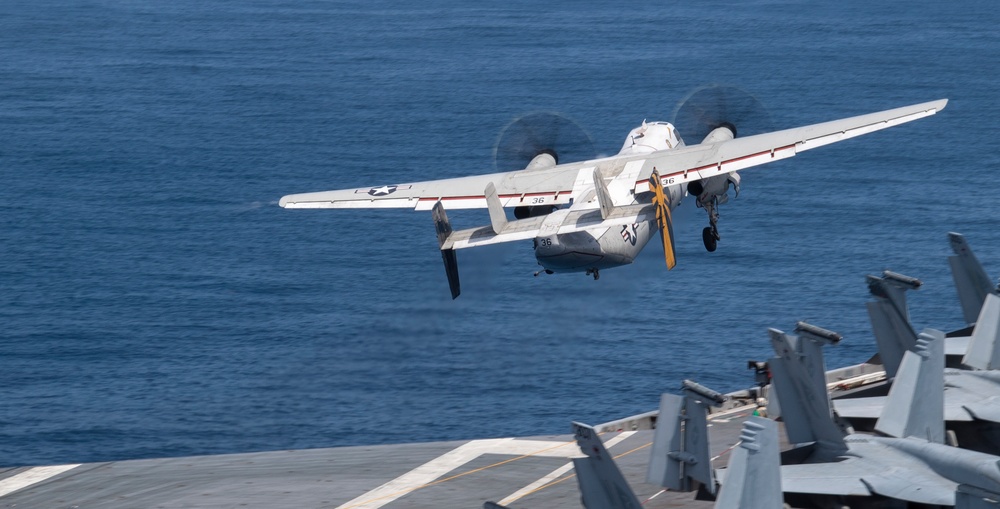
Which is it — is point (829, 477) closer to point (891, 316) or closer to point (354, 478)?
point (891, 316)

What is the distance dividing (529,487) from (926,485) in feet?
77.9

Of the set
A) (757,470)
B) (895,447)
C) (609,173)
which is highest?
(609,173)

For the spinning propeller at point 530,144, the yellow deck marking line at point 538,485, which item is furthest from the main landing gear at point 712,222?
the yellow deck marking line at point 538,485

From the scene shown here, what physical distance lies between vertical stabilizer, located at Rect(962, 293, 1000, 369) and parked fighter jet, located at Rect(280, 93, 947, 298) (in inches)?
406

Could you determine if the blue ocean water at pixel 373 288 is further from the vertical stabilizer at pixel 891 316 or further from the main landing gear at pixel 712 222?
the vertical stabilizer at pixel 891 316

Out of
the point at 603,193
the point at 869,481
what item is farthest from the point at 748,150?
the point at 869,481

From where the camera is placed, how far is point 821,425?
1892 inches

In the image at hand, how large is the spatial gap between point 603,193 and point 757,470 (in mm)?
20788

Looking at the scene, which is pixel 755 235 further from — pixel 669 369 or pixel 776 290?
pixel 669 369

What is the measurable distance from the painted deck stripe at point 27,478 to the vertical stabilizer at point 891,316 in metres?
47.7

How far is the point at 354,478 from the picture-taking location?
2618 inches

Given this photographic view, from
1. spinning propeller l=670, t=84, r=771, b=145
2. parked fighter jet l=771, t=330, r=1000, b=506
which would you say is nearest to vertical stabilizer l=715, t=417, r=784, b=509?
parked fighter jet l=771, t=330, r=1000, b=506

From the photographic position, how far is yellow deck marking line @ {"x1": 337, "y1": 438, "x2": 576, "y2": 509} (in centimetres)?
6206

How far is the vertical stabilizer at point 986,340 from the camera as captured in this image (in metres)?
58.6
